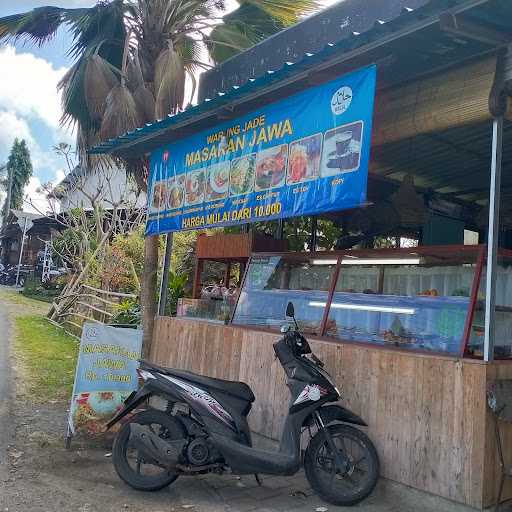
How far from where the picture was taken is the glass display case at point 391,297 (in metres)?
4.11

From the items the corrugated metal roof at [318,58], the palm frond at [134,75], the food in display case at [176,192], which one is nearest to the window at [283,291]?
the food in display case at [176,192]

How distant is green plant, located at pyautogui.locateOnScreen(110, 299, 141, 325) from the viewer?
10.2 metres

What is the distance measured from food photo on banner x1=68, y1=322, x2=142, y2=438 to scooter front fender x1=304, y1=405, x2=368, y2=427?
2211mm

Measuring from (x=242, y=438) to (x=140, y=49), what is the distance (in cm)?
677

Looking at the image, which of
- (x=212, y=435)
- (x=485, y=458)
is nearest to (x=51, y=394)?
(x=212, y=435)

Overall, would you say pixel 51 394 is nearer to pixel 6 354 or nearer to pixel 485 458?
pixel 6 354

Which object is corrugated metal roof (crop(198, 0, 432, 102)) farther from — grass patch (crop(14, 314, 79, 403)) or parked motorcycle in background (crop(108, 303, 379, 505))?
grass patch (crop(14, 314, 79, 403))

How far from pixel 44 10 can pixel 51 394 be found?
6189 millimetres

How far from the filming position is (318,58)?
13.8ft

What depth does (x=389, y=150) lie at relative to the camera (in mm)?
6113

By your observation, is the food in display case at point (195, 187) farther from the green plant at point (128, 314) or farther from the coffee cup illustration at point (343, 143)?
the green plant at point (128, 314)

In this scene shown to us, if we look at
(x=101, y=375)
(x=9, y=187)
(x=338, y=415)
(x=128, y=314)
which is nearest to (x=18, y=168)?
(x=9, y=187)

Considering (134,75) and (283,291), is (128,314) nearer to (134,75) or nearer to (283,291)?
(134,75)

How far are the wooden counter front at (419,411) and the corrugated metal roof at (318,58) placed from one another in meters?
2.31
